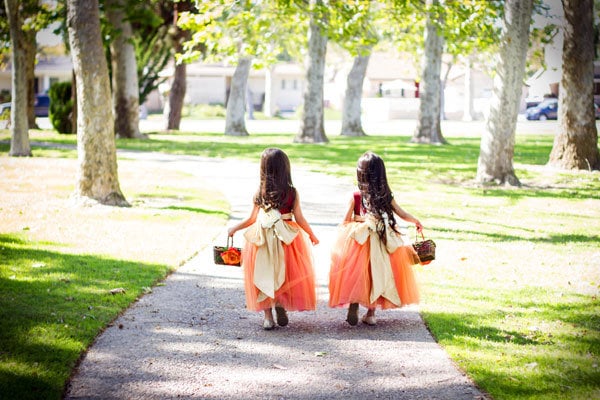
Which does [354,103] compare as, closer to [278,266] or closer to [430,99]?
[430,99]

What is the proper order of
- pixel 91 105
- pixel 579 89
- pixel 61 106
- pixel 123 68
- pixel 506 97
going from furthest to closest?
1. pixel 61 106
2. pixel 123 68
3. pixel 579 89
4. pixel 506 97
5. pixel 91 105

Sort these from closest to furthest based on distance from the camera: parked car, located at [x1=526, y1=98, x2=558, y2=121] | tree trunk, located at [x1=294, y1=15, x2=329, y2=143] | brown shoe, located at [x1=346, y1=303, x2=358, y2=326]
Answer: brown shoe, located at [x1=346, y1=303, x2=358, y2=326] < tree trunk, located at [x1=294, y1=15, x2=329, y2=143] < parked car, located at [x1=526, y1=98, x2=558, y2=121]

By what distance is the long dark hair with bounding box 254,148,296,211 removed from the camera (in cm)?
629

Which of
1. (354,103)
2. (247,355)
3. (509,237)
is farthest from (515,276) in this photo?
(354,103)

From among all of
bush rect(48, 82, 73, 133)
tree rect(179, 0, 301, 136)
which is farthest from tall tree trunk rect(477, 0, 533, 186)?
bush rect(48, 82, 73, 133)

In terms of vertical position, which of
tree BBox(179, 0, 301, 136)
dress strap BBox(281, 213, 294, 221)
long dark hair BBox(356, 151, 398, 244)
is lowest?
dress strap BBox(281, 213, 294, 221)

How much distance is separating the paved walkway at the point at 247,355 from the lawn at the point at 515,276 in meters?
0.33

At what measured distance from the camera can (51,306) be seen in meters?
6.69

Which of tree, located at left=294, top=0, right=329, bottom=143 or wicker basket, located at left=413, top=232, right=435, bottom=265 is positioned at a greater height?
tree, located at left=294, top=0, right=329, bottom=143

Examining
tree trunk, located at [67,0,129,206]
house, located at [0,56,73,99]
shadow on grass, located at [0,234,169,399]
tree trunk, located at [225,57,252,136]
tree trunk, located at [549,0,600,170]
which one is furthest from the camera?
house, located at [0,56,73,99]

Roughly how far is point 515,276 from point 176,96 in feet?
97.2

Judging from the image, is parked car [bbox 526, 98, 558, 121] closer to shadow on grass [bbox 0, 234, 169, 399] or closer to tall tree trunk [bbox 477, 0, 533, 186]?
tall tree trunk [bbox 477, 0, 533, 186]

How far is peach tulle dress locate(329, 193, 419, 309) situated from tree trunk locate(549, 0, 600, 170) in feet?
44.2

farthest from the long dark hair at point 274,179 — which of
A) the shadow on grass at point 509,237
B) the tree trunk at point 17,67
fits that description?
the tree trunk at point 17,67
